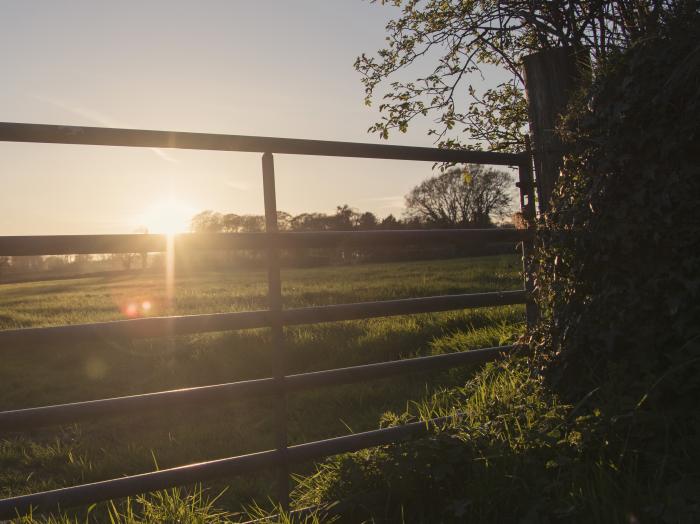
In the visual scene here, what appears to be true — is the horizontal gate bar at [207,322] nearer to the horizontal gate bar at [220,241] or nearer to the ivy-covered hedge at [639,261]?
the horizontal gate bar at [220,241]

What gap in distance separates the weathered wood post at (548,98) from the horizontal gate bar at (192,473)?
1.82 metres

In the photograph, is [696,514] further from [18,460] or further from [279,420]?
[18,460]

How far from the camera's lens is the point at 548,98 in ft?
13.3

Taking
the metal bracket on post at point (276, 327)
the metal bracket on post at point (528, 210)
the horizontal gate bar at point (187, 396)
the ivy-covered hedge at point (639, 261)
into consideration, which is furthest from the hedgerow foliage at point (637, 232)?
the metal bracket on post at point (276, 327)

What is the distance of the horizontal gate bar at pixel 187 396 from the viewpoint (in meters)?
2.43

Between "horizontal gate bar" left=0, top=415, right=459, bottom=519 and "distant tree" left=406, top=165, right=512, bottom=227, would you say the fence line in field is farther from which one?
"distant tree" left=406, top=165, right=512, bottom=227

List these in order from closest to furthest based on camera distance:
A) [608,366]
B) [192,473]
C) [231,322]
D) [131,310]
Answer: [192,473], [608,366], [231,322], [131,310]

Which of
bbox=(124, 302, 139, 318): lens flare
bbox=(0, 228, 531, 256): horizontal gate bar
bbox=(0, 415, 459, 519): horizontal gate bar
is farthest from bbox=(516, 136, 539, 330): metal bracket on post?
bbox=(124, 302, 139, 318): lens flare

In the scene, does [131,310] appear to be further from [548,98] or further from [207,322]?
[548,98]

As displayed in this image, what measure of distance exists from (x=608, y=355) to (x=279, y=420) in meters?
1.69

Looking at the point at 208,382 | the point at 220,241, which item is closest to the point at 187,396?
the point at 220,241

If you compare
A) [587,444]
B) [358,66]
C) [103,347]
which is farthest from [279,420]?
[103,347]

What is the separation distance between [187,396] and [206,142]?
4.06 feet

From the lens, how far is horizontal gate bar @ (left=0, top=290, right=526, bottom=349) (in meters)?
2.54
